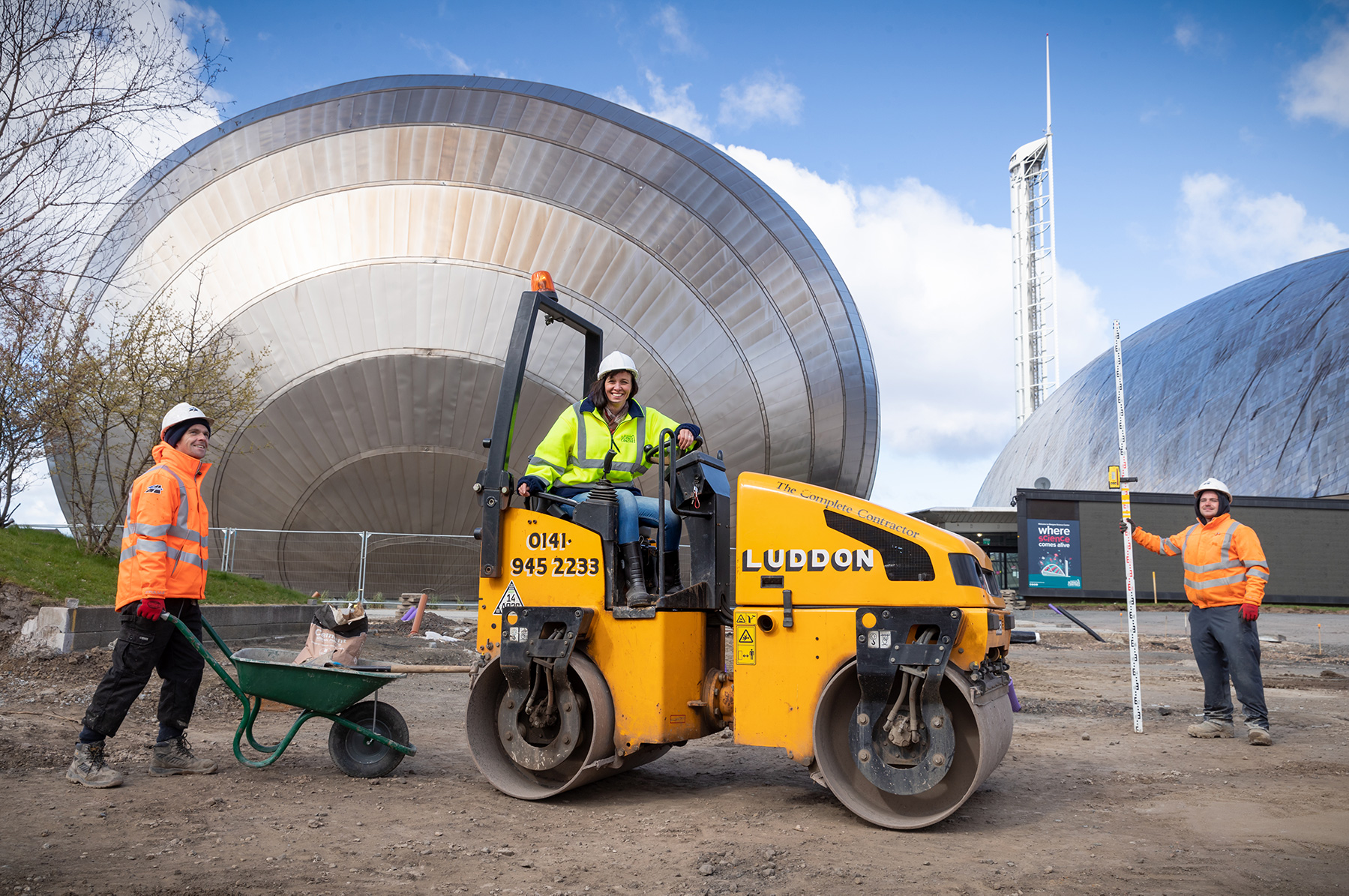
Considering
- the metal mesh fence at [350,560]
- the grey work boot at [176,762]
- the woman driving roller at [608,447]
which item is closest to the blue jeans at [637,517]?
the woman driving roller at [608,447]

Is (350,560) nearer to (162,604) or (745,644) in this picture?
(162,604)

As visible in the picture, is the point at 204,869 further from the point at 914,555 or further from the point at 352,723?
the point at 914,555

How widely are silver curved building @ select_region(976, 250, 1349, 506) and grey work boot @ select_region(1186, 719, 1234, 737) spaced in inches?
1252

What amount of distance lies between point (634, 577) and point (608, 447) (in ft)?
2.42

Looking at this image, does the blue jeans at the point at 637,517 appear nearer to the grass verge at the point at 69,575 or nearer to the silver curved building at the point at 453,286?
the grass verge at the point at 69,575

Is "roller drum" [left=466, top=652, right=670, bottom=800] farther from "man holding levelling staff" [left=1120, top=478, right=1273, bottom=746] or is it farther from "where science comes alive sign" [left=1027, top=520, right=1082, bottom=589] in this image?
"where science comes alive sign" [left=1027, top=520, right=1082, bottom=589]

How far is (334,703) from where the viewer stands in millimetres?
4770

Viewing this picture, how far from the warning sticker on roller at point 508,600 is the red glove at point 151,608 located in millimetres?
1727

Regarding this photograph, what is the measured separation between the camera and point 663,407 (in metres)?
15.0

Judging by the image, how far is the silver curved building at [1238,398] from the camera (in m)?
34.9

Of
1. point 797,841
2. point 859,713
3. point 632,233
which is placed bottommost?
point 797,841

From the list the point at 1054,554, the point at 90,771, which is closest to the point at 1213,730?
the point at 90,771

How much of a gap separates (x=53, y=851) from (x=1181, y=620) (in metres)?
22.8

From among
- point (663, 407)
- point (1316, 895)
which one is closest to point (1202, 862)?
point (1316, 895)
